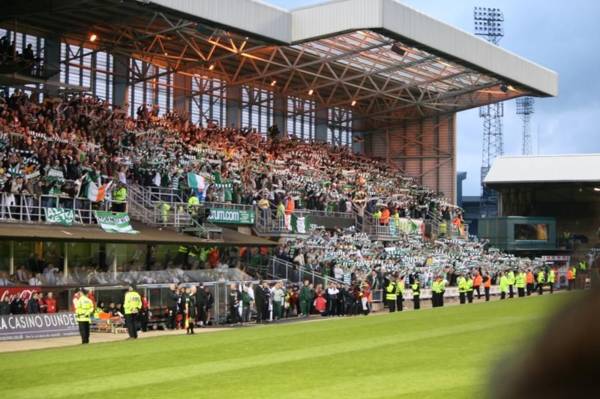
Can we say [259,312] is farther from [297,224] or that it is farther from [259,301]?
[297,224]

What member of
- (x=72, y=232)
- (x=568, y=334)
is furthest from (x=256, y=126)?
(x=568, y=334)

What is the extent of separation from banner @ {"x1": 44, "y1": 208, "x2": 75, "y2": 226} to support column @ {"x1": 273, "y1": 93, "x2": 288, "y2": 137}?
3006 centimetres

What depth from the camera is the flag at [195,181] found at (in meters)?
41.2

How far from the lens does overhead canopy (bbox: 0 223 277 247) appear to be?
30945 millimetres

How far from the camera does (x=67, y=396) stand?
49.4 ft

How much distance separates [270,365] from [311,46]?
1348 inches

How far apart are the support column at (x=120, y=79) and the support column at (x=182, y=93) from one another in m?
4.03

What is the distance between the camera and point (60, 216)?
1329 inches

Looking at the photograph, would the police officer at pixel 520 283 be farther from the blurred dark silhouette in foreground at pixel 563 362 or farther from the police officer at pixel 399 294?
the blurred dark silhouette in foreground at pixel 563 362

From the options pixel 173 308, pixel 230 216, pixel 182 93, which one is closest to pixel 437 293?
pixel 230 216

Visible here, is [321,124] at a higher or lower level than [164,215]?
higher

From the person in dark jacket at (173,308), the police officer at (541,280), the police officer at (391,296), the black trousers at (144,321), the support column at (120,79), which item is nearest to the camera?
the black trousers at (144,321)

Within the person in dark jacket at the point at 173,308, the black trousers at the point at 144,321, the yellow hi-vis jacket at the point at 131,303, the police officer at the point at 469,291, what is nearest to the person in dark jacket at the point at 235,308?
the person in dark jacket at the point at 173,308

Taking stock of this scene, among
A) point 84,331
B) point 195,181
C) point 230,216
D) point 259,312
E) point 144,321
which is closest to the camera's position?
point 84,331
